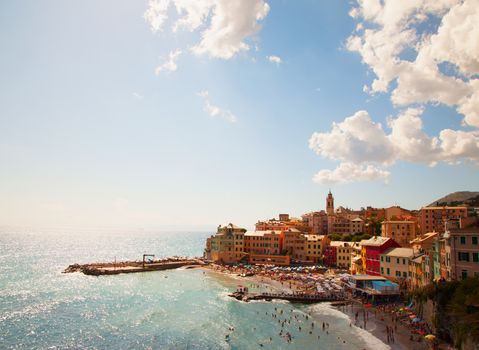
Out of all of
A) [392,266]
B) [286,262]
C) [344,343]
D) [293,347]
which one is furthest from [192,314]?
[286,262]

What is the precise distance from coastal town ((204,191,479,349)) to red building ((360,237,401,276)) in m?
0.21

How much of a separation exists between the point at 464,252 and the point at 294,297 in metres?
35.1

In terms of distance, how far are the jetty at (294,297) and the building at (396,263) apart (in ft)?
36.2

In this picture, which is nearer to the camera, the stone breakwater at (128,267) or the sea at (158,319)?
the sea at (158,319)

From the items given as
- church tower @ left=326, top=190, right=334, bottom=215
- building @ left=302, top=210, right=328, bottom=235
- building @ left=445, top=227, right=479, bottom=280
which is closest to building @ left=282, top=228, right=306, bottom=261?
building @ left=302, top=210, right=328, bottom=235

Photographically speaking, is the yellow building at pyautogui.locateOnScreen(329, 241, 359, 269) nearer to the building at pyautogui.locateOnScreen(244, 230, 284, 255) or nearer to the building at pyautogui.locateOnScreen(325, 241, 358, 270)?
the building at pyautogui.locateOnScreen(325, 241, 358, 270)

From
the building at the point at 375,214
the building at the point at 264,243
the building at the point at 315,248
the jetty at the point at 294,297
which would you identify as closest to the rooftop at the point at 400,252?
the jetty at the point at 294,297

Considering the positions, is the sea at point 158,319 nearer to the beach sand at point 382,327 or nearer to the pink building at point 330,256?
the beach sand at point 382,327

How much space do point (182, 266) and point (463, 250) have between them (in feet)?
303

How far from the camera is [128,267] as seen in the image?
393ft

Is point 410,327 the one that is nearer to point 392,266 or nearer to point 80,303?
point 392,266

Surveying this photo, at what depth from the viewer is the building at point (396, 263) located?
2773 inches

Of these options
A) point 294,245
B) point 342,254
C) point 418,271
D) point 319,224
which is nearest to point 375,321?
point 418,271

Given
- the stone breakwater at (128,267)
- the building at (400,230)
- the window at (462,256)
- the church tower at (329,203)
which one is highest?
the church tower at (329,203)
